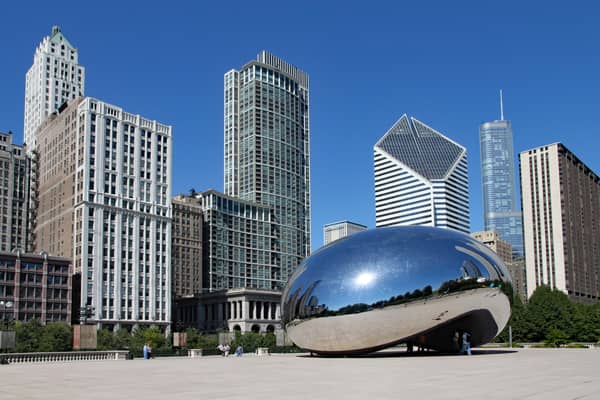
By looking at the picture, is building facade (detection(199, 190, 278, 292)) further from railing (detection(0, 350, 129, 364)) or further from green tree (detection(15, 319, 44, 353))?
railing (detection(0, 350, 129, 364))

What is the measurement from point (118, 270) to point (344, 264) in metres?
105

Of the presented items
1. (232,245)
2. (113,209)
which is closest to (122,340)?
(113,209)

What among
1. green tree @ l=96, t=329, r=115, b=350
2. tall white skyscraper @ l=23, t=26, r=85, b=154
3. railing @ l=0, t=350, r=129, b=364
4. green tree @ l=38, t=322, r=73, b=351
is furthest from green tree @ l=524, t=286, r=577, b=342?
tall white skyscraper @ l=23, t=26, r=85, b=154

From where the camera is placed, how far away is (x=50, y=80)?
18288 cm

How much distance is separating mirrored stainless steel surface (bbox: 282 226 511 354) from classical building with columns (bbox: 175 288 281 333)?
117019mm

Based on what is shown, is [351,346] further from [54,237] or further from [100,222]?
→ [54,237]

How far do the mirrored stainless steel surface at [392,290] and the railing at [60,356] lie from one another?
50.2ft

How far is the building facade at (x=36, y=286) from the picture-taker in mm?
118375

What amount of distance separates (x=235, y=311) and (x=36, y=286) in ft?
158

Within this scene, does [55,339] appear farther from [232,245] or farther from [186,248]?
[232,245]

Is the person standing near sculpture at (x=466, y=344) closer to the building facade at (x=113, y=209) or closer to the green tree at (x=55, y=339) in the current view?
the green tree at (x=55, y=339)

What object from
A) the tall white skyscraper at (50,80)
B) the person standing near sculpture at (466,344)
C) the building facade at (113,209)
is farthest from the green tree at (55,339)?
the tall white skyscraper at (50,80)

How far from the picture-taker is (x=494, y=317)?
38188 mm

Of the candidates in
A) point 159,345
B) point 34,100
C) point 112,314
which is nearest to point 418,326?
point 159,345
